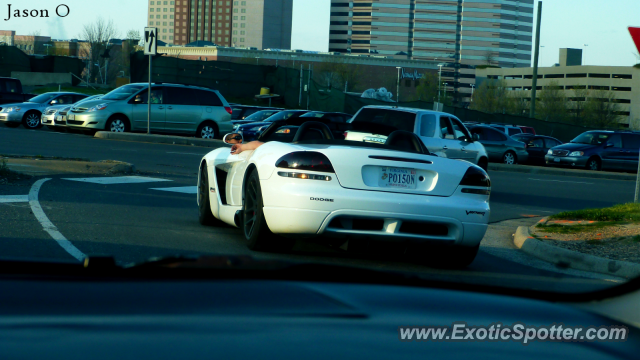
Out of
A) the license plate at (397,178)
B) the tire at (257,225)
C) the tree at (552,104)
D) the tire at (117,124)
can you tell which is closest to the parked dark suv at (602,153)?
the tire at (117,124)

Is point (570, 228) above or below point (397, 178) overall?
below

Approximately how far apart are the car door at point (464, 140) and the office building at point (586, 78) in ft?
346

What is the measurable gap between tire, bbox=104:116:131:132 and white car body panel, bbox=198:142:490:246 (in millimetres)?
18068

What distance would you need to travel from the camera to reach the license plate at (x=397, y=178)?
19.8 ft

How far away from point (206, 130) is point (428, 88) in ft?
394

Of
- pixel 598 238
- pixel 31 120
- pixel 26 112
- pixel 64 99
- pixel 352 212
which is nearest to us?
pixel 352 212

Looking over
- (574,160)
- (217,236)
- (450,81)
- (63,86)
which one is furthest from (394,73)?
(217,236)

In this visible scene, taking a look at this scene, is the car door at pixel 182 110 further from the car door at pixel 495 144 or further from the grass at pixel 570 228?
the grass at pixel 570 228

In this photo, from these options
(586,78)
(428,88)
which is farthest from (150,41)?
(586,78)

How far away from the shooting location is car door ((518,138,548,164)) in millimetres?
31234

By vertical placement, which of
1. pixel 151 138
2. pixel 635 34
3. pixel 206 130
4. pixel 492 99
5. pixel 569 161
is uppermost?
pixel 492 99

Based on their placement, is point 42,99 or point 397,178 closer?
point 397,178

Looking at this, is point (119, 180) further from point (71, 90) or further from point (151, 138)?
point (71, 90)

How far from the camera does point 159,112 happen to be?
24.0 metres
